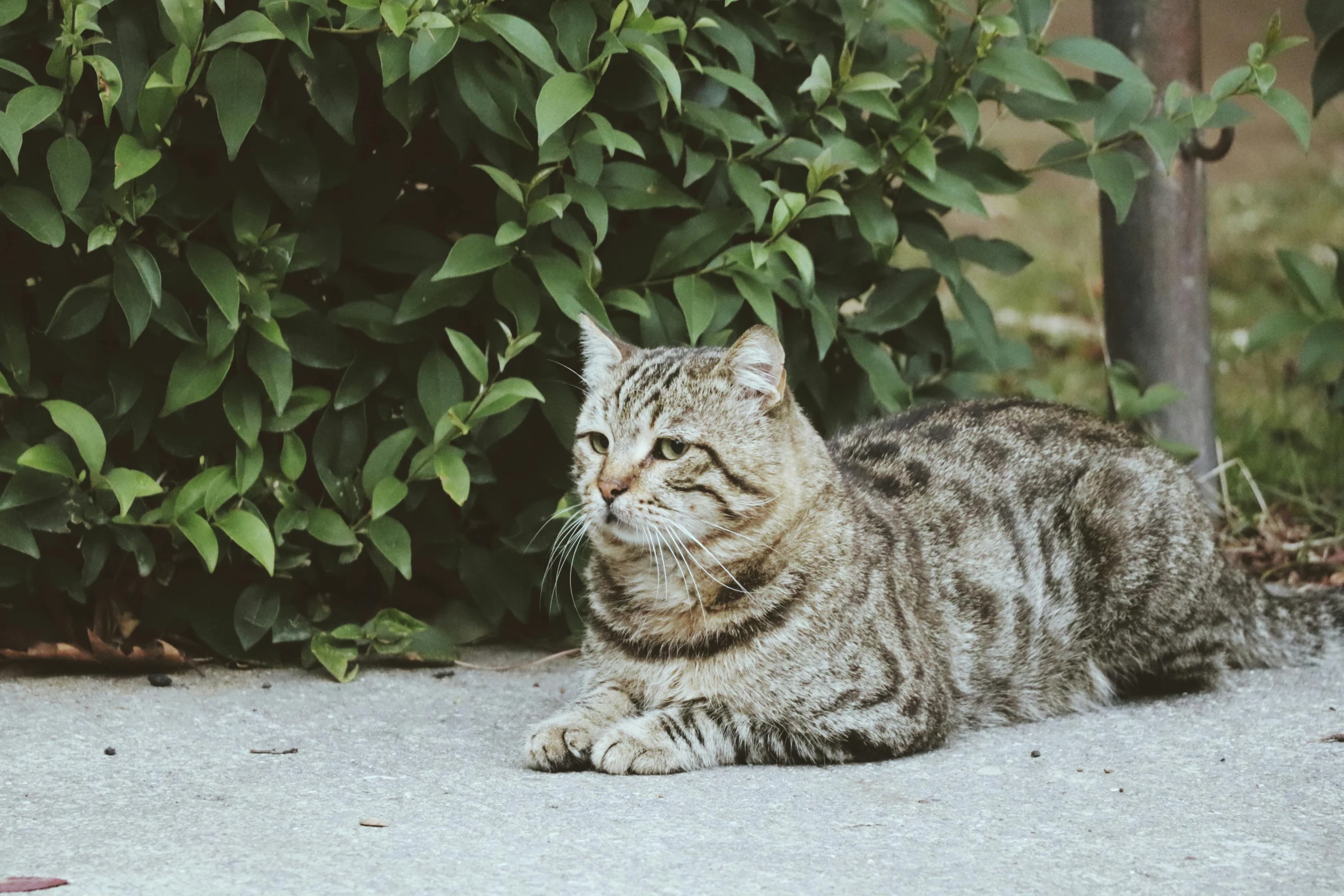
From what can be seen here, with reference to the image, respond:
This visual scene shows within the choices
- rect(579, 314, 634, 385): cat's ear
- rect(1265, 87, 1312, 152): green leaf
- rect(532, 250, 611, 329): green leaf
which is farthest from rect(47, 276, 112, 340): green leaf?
rect(1265, 87, 1312, 152): green leaf

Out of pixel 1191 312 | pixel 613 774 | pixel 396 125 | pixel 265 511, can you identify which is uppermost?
pixel 396 125

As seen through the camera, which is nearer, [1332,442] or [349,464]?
[349,464]

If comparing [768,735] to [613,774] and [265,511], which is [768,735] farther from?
[265,511]

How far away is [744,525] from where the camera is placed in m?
3.55

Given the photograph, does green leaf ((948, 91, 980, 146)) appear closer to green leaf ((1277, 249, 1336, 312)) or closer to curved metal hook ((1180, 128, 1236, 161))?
curved metal hook ((1180, 128, 1236, 161))

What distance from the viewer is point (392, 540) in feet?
12.9

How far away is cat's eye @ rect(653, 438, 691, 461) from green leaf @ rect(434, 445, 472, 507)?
51cm

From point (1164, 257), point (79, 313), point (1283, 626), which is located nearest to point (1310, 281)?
point (1164, 257)

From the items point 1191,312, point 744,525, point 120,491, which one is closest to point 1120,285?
point 1191,312

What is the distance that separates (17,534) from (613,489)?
5.07 feet

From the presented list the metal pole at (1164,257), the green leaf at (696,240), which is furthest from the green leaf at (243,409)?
the metal pole at (1164,257)

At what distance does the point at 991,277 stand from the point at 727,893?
22.3ft

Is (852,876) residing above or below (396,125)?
below

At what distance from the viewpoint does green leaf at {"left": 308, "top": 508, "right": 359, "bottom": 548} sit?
3871mm
